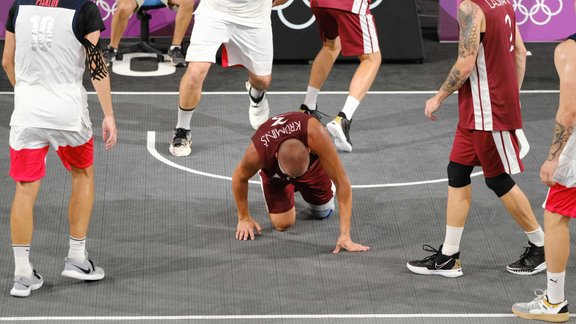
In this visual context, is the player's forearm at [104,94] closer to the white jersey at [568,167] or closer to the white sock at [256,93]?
the white jersey at [568,167]

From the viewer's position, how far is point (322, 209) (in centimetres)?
816

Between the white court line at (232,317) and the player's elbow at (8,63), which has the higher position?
the player's elbow at (8,63)

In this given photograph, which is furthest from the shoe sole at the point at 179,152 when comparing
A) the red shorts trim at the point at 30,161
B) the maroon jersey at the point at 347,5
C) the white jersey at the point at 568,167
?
the white jersey at the point at 568,167

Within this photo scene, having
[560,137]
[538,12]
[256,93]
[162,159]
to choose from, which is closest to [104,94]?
[162,159]

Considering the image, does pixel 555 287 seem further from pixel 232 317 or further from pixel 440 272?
pixel 232 317

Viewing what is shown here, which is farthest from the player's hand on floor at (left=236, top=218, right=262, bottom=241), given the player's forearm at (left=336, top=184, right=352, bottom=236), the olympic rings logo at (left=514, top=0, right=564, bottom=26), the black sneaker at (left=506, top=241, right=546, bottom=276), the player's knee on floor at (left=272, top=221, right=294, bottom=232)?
the olympic rings logo at (left=514, top=0, right=564, bottom=26)

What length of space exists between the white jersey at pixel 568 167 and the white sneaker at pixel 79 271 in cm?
292

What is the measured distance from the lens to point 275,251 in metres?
7.69

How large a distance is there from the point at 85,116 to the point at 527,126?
15.7ft

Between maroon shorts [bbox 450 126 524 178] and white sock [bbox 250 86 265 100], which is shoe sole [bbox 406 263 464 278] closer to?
maroon shorts [bbox 450 126 524 178]

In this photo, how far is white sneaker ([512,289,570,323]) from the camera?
6.70 m

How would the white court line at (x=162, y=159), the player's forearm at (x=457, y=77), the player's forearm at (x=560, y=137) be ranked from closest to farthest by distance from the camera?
1. the player's forearm at (x=560, y=137)
2. the player's forearm at (x=457, y=77)
3. the white court line at (x=162, y=159)

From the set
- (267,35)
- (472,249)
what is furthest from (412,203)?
(267,35)

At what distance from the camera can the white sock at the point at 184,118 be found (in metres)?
9.41
